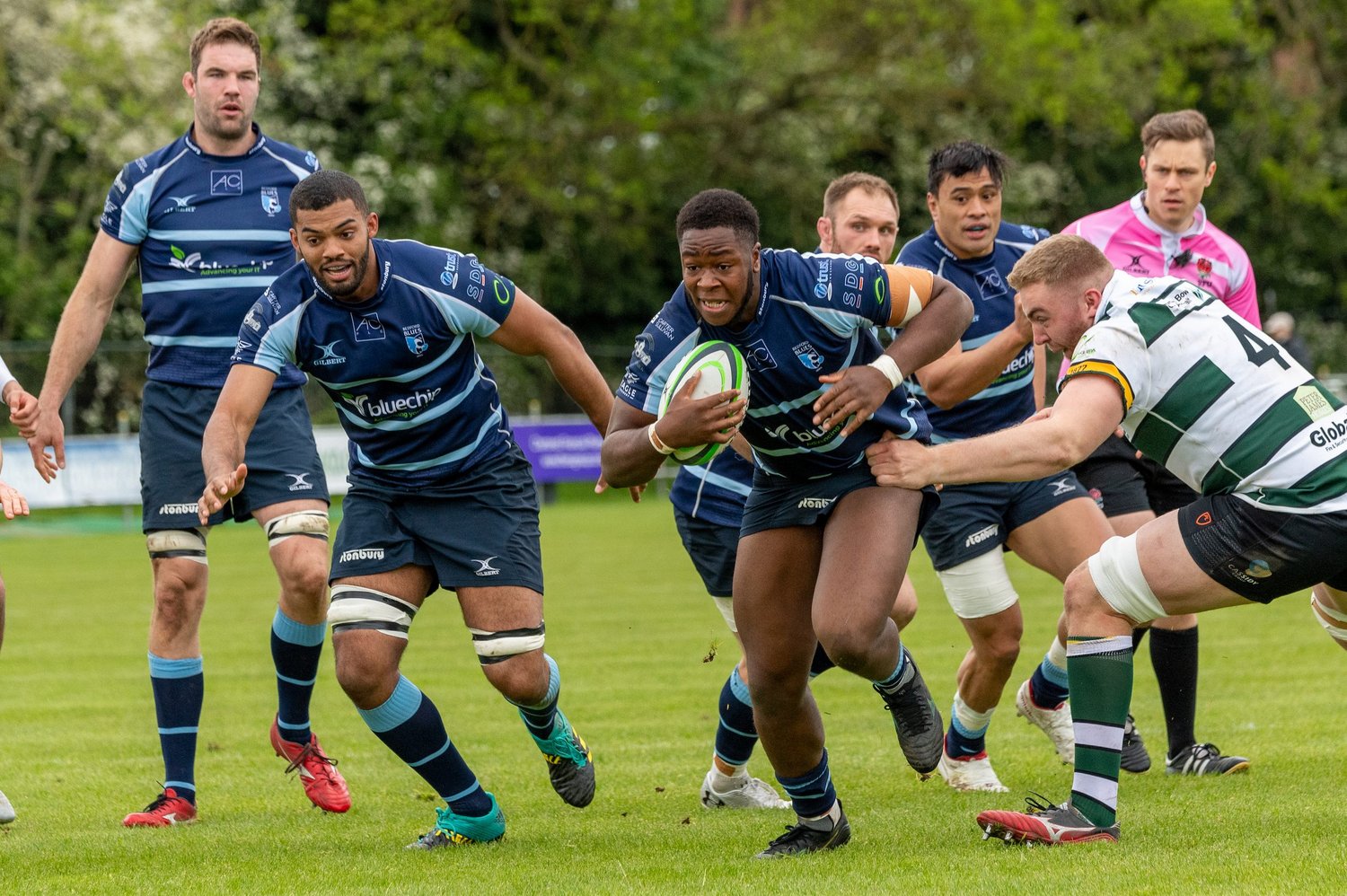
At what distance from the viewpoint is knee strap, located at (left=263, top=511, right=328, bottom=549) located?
6762 millimetres

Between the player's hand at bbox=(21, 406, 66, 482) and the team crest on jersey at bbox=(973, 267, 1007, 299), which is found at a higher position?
the team crest on jersey at bbox=(973, 267, 1007, 299)

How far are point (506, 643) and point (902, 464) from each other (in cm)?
170

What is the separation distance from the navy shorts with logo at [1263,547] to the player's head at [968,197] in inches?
90.3

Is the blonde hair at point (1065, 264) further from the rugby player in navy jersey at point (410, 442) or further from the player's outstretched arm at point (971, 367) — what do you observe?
the rugby player in navy jersey at point (410, 442)

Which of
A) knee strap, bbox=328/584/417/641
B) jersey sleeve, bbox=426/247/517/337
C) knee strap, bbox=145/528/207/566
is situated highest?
jersey sleeve, bbox=426/247/517/337

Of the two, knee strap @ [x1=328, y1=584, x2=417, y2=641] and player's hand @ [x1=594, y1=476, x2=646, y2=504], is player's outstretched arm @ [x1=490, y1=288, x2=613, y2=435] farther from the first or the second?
knee strap @ [x1=328, y1=584, x2=417, y2=641]

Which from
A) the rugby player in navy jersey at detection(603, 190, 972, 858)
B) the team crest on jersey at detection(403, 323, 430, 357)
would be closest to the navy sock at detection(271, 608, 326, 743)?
the team crest on jersey at detection(403, 323, 430, 357)

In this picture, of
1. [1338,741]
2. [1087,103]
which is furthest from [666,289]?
[1338,741]

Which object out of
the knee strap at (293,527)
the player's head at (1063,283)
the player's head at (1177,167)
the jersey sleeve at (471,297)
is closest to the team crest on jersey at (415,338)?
the jersey sleeve at (471,297)

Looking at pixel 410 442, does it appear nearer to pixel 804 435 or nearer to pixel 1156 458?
pixel 804 435

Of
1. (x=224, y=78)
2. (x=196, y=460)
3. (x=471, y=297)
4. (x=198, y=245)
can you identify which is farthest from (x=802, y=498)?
(x=224, y=78)

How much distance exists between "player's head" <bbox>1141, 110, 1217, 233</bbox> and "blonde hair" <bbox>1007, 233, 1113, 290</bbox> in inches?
90.1

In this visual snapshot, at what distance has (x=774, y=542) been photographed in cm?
583

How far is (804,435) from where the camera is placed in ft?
18.8
